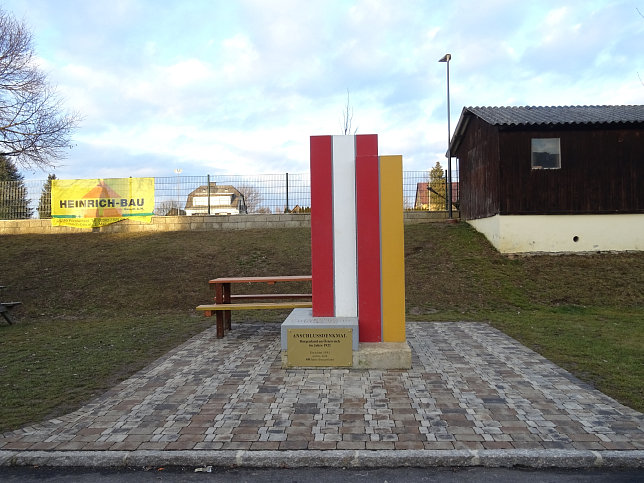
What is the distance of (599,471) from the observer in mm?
3324

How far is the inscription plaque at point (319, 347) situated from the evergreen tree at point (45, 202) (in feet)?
55.7

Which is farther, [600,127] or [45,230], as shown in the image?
[45,230]

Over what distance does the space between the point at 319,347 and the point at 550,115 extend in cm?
1421

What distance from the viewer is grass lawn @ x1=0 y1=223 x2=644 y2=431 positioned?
5.80 m

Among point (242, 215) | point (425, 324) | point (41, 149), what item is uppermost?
point (41, 149)

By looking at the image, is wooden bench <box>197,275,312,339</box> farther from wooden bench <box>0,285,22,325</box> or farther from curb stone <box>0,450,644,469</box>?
wooden bench <box>0,285,22,325</box>

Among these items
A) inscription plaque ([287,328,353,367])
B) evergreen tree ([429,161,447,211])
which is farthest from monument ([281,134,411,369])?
evergreen tree ([429,161,447,211])

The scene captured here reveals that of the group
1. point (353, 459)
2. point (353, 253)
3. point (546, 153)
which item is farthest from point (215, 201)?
point (353, 459)

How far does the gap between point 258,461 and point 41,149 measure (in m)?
15.8

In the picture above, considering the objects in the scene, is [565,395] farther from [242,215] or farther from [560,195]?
[242,215]

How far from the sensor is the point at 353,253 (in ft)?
20.2

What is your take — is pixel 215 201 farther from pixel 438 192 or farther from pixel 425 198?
pixel 438 192

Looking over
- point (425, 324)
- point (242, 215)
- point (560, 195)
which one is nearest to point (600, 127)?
point (560, 195)

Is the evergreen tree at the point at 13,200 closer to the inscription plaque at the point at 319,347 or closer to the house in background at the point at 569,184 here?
the house in background at the point at 569,184
